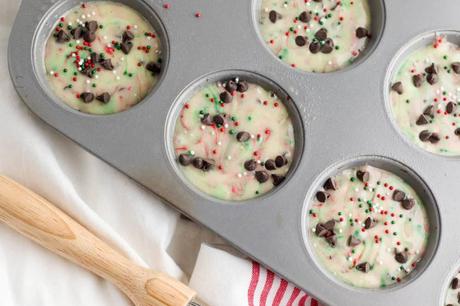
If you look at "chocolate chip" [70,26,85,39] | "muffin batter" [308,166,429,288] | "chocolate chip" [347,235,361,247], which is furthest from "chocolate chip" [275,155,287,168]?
"chocolate chip" [70,26,85,39]

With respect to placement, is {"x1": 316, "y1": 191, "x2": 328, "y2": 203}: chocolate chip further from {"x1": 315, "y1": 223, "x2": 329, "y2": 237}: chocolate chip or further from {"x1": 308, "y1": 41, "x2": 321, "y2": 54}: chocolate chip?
{"x1": 308, "y1": 41, "x2": 321, "y2": 54}: chocolate chip

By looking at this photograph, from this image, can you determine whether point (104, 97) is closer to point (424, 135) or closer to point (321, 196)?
point (321, 196)

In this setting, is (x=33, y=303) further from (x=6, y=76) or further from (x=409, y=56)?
(x=409, y=56)

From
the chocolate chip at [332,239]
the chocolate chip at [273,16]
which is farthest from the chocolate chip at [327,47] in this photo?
the chocolate chip at [332,239]

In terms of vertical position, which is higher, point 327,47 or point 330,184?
point 327,47

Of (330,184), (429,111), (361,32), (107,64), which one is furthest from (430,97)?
(107,64)

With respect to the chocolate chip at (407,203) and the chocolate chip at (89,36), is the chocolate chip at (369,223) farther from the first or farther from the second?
the chocolate chip at (89,36)

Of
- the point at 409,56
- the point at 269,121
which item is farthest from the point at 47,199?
the point at 409,56
